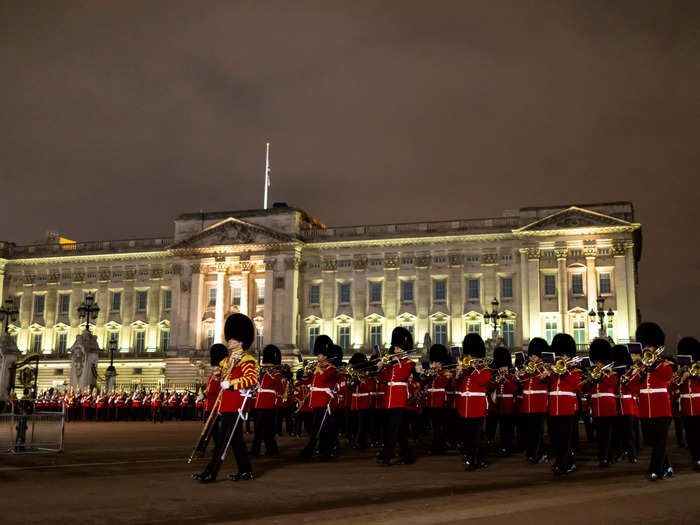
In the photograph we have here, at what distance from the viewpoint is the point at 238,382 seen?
36.4 feet

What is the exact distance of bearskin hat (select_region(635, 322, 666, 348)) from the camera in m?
12.8

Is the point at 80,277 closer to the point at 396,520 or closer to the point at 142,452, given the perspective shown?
the point at 142,452

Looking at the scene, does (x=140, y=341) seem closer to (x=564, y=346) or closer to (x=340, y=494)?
(x=564, y=346)

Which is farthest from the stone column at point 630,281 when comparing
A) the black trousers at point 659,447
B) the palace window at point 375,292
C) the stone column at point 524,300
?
the black trousers at point 659,447

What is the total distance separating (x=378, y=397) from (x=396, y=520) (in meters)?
10.4

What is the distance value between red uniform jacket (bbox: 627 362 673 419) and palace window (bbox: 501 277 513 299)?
46092 millimetres

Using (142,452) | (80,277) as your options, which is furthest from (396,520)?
(80,277)

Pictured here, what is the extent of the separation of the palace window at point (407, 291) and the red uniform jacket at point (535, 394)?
4532 centimetres

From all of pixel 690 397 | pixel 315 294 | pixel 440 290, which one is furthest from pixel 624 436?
pixel 315 294

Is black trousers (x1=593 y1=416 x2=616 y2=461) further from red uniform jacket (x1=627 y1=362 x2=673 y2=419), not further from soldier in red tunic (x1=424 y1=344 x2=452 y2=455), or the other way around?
soldier in red tunic (x1=424 y1=344 x2=452 y2=455)

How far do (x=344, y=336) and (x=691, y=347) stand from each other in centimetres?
4707

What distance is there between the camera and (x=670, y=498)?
9.51m

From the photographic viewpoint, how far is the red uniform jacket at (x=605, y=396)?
1434 cm

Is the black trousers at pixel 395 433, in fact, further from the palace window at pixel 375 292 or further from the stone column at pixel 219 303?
the stone column at pixel 219 303
